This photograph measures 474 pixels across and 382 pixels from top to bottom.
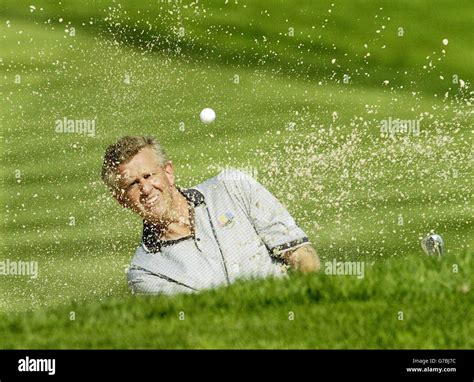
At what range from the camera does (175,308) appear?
19.7 ft

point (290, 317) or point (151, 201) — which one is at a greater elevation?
point (151, 201)

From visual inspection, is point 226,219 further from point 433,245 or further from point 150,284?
point 433,245

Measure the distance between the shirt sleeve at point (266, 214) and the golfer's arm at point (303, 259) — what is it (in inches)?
1.5

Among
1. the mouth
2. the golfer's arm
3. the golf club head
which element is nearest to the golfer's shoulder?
the mouth

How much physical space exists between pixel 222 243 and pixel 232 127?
2.60 ft

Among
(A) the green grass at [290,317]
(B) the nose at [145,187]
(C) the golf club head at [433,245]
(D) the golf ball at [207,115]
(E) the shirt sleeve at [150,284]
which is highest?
(D) the golf ball at [207,115]

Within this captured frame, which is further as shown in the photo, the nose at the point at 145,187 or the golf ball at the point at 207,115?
the golf ball at the point at 207,115

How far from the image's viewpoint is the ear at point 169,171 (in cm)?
639

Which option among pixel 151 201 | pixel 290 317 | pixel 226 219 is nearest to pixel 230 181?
pixel 226 219

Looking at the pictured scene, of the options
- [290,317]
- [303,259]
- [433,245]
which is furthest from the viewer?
[433,245]

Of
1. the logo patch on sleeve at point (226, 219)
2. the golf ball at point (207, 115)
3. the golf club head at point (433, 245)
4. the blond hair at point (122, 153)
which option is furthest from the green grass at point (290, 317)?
the golf ball at point (207, 115)

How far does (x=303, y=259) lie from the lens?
6434mm

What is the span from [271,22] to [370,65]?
2.35ft

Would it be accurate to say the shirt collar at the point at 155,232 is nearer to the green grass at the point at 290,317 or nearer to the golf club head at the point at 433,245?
the green grass at the point at 290,317
